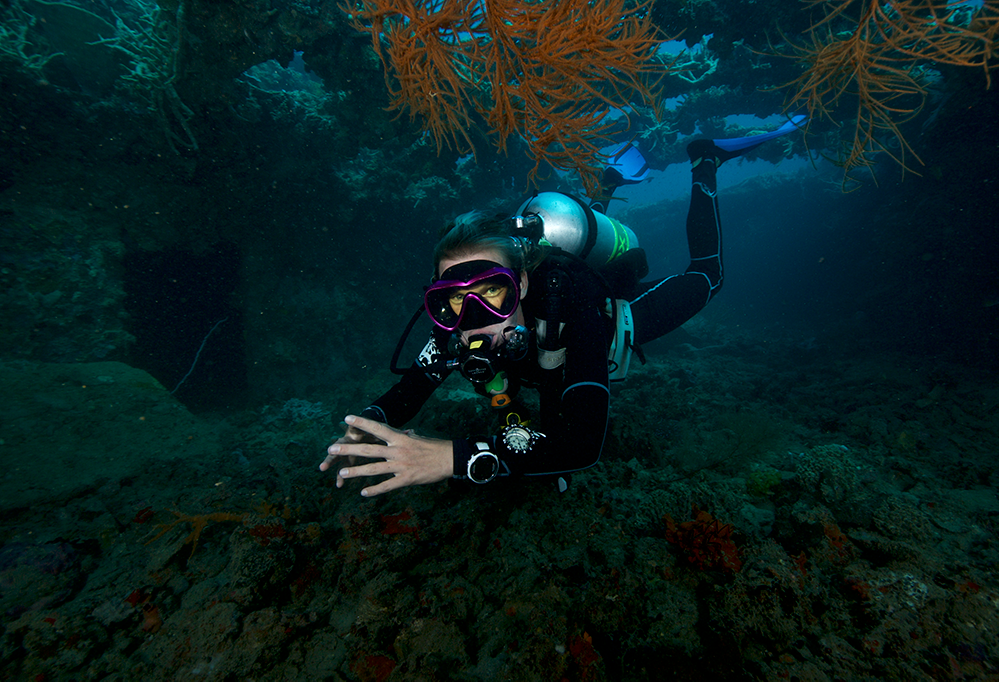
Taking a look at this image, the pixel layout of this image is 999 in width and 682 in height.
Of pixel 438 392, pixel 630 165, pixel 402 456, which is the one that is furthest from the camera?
pixel 438 392

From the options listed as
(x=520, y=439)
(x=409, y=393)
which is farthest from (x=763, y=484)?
(x=409, y=393)

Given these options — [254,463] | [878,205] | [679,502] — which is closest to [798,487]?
[679,502]

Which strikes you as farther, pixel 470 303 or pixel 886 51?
pixel 886 51

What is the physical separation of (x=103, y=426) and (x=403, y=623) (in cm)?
537

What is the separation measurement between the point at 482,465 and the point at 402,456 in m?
0.43

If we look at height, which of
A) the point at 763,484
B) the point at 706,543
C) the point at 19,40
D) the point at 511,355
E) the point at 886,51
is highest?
the point at 19,40

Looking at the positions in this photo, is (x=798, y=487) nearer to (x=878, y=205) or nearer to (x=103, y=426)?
(x=103, y=426)

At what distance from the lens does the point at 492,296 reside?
2592 mm

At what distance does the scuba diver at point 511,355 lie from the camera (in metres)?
1.85

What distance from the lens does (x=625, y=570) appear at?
162 centimetres

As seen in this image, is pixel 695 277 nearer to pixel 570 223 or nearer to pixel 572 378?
pixel 570 223

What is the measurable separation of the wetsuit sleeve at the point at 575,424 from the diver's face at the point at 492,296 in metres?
0.46

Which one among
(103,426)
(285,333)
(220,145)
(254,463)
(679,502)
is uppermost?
(220,145)

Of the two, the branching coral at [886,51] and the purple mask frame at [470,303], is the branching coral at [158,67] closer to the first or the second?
the purple mask frame at [470,303]
